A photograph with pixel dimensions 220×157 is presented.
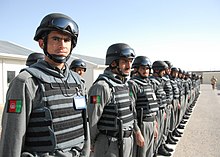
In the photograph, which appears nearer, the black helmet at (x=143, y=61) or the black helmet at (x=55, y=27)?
the black helmet at (x=55, y=27)

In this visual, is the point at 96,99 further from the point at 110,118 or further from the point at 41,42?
the point at 41,42

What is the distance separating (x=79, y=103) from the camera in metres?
1.83

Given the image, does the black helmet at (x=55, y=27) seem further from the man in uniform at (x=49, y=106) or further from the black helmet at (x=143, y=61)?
the black helmet at (x=143, y=61)

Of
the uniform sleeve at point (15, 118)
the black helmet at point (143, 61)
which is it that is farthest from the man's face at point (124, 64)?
the uniform sleeve at point (15, 118)

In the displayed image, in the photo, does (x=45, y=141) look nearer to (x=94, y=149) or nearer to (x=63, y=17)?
(x=63, y=17)

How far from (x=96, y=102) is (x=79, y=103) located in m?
0.81

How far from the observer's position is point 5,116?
4.97 ft

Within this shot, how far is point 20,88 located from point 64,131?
18.7 inches

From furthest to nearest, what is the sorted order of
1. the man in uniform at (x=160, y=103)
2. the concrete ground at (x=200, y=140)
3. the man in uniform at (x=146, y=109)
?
the concrete ground at (x=200, y=140) < the man in uniform at (x=160, y=103) < the man in uniform at (x=146, y=109)

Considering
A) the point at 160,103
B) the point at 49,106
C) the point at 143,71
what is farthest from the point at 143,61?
the point at 49,106

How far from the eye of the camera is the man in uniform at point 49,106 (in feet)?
4.86

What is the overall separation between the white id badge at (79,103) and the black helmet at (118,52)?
1.31m

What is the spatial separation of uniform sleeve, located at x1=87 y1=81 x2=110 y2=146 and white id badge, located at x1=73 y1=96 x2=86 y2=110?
0.75 m

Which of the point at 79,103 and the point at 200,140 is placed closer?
the point at 79,103
